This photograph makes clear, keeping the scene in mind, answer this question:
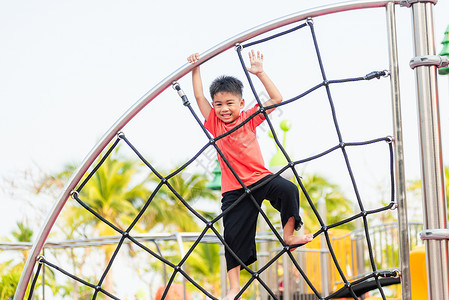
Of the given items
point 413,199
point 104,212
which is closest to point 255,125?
point 104,212

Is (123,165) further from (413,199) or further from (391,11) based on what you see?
(391,11)

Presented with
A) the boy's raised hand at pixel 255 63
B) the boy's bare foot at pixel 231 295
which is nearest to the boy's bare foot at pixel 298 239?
the boy's bare foot at pixel 231 295

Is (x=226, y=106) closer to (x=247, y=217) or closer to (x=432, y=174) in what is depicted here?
(x=247, y=217)

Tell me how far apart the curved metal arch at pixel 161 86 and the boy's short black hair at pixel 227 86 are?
184 millimetres

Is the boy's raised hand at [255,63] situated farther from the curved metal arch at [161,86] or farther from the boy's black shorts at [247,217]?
the boy's black shorts at [247,217]

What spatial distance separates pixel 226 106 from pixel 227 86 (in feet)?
0.27

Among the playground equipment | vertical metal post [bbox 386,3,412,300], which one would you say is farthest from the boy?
vertical metal post [bbox 386,3,412,300]

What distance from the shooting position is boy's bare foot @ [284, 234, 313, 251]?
7.45ft

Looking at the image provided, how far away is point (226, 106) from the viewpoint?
241cm

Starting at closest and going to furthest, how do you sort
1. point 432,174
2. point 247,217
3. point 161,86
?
point 432,174
point 161,86
point 247,217

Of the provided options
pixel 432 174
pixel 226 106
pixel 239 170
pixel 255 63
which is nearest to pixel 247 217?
pixel 239 170

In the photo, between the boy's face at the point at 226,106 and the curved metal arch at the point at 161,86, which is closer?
the curved metal arch at the point at 161,86

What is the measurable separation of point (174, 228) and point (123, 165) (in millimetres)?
2261

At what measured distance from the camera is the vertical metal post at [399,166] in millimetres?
1883
